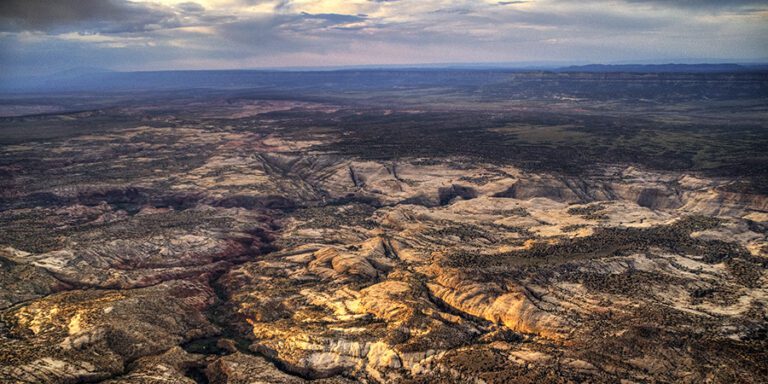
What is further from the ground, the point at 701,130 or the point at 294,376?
the point at 701,130

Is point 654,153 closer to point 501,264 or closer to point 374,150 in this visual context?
point 374,150

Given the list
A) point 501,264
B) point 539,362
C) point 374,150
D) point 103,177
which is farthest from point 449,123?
point 539,362

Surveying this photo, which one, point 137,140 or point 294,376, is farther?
point 137,140

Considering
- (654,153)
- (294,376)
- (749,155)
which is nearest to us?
(294,376)

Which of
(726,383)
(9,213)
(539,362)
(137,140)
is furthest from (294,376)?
(137,140)

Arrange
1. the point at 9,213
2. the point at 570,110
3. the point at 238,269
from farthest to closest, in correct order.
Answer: the point at 570,110, the point at 9,213, the point at 238,269

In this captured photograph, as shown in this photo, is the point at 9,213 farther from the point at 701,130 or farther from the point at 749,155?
the point at 701,130
